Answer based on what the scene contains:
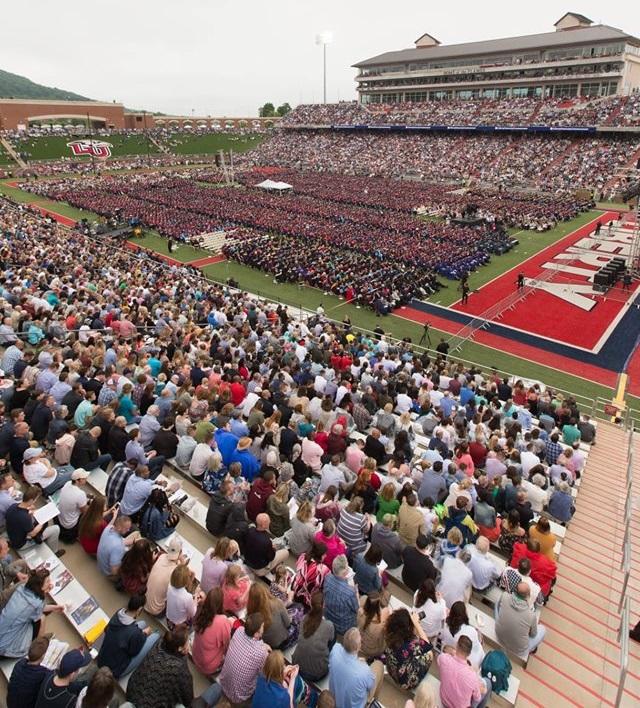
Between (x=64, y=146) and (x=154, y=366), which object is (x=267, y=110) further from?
(x=154, y=366)

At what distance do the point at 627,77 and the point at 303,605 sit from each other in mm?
85651

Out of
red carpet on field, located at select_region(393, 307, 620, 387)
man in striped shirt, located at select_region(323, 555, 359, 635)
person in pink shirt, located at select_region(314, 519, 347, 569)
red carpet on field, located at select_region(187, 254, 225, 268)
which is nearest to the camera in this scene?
man in striped shirt, located at select_region(323, 555, 359, 635)

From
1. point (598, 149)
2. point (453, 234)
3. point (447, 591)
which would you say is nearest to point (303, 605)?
point (447, 591)

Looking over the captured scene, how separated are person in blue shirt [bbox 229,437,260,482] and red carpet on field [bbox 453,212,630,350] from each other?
57.3 ft

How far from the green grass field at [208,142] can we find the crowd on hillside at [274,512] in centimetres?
9042

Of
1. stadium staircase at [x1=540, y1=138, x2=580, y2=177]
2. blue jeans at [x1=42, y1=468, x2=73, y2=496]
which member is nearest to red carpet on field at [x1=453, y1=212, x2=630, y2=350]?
blue jeans at [x1=42, y1=468, x2=73, y2=496]

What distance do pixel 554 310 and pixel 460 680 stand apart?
22.6 metres

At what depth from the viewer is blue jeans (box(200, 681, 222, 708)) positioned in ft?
14.6

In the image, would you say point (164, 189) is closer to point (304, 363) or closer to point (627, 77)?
point (304, 363)

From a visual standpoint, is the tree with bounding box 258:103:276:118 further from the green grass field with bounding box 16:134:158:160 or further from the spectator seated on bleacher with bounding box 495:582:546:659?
the spectator seated on bleacher with bounding box 495:582:546:659

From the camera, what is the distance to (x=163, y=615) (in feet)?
17.7

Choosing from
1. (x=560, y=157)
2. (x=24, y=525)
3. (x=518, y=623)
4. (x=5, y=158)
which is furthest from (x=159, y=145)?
(x=518, y=623)

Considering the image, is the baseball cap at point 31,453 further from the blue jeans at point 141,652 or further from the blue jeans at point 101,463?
the blue jeans at point 141,652

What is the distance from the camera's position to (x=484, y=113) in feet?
235
